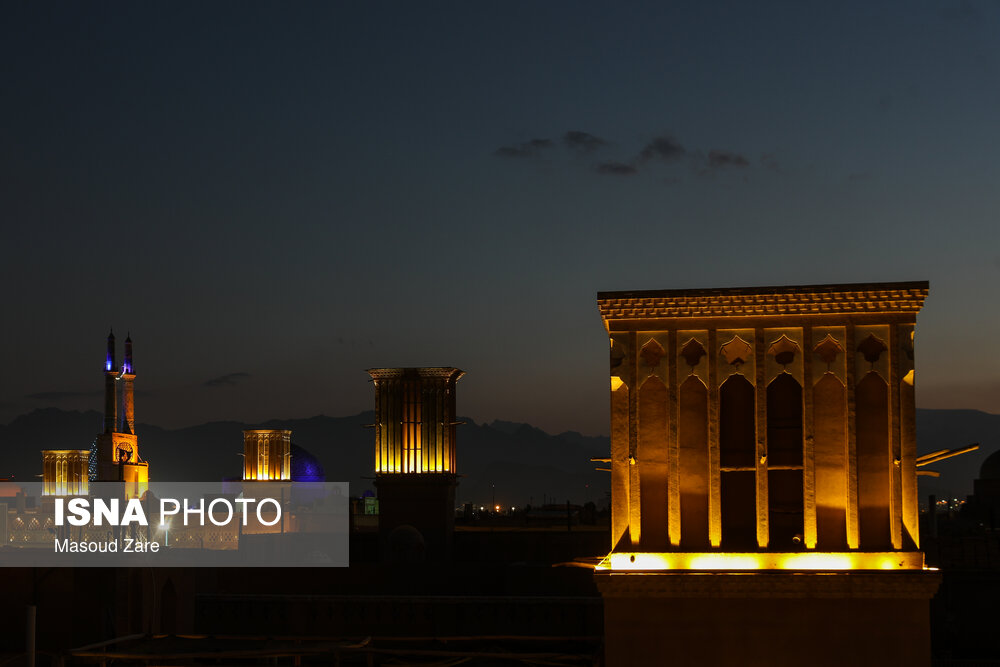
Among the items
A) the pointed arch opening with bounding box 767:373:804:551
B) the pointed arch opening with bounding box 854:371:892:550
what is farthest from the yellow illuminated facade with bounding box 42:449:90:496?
the pointed arch opening with bounding box 854:371:892:550

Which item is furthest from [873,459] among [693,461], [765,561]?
[693,461]

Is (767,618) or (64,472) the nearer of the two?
(767,618)

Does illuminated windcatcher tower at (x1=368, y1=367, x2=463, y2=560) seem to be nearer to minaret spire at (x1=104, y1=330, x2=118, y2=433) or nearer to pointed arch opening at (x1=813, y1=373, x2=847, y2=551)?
minaret spire at (x1=104, y1=330, x2=118, y2=433)

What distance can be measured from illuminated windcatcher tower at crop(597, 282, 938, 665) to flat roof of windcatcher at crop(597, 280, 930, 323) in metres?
0.01

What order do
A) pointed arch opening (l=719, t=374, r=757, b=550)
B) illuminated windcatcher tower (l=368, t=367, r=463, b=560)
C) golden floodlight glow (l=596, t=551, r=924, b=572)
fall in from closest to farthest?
golden floodlight glow (l=596, t=551, r=924, b=572), pointed arch opening (l=719, t=374, r=757, b=550), illuminated windcatcher tower (l=368, t=367, r=463, b=560)

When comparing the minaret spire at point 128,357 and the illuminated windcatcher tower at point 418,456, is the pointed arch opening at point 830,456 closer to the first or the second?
the illuminated windcatcher tower at point 418,456

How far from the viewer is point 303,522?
132 ft

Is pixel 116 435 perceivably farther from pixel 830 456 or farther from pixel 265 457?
pixel 830 456

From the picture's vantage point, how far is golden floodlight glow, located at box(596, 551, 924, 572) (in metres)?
10.6

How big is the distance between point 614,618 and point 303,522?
102ft

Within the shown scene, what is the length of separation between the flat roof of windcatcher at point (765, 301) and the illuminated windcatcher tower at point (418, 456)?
2344cm

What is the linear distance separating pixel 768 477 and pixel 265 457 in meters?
33.3

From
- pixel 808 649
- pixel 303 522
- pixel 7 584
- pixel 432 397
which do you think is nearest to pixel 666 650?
pixel 808 649

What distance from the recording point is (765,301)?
10.8m
